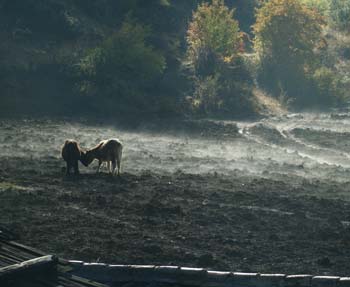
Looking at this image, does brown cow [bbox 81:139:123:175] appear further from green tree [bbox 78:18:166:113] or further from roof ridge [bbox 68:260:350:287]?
green tree [bbox 78:18:166:113]

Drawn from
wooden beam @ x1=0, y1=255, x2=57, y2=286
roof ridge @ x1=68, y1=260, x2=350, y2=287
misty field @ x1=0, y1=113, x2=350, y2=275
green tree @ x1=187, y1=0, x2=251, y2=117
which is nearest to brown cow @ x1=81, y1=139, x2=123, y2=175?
misty field @ x1=0, y1=113, x2=350, y2=275

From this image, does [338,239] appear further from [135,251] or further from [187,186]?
[187,186]

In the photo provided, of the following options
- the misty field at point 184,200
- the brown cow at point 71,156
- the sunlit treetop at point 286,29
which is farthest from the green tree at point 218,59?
the brown cow at point 71,156

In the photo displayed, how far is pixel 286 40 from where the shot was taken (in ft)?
227

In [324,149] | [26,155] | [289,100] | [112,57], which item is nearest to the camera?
[26,155]

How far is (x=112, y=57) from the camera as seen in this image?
193 ft

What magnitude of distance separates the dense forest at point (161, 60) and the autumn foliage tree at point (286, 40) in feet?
0.26

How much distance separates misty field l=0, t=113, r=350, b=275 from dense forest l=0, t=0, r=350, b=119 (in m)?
5.97

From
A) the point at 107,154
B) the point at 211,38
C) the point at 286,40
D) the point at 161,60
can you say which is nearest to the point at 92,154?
the point at 107,154

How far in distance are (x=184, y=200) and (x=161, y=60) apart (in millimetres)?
29259

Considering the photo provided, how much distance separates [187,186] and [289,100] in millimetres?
32027

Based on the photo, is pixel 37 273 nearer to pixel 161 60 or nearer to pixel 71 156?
pixel 71 156

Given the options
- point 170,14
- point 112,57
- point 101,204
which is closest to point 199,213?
point 101,204

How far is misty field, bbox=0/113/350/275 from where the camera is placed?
24969 millimetres
